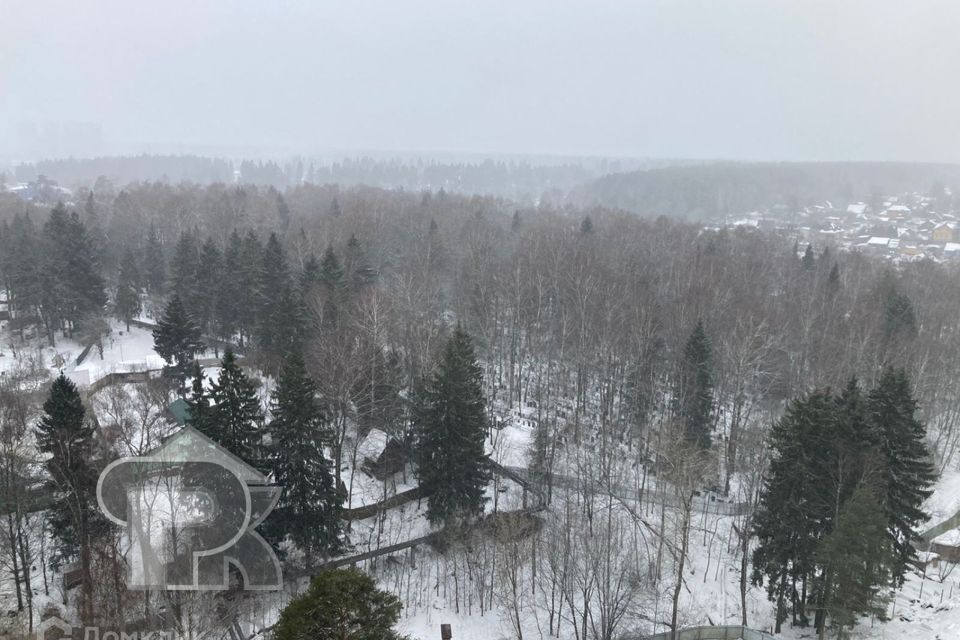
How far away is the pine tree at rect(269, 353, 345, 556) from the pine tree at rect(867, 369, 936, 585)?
54.5 ft

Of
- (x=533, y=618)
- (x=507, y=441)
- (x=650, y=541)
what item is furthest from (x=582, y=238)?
(x=533, y=618)

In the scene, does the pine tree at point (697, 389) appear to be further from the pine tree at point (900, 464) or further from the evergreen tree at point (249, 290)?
the evergreen tree at point (249, 290)

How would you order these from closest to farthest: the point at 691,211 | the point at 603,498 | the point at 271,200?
the point at 603,498
the point at 271,200
the point at 691,211

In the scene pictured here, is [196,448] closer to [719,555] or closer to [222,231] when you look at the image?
[719,555]

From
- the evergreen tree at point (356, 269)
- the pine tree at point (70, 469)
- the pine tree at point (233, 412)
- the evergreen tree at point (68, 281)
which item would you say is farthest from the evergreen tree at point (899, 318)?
the evergreen tree at point (68, 281)

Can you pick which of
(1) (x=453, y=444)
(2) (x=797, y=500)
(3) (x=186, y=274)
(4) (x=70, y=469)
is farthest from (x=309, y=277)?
(2) (x=797, y=500)

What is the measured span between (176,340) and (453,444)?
14.5 meters

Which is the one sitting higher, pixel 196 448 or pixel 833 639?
pixel 196 448

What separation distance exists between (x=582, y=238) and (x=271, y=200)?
37.2 meters

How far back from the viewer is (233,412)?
1964cm

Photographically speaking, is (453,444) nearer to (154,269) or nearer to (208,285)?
(208,285)

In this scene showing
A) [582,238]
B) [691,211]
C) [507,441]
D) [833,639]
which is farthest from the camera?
[691,211]

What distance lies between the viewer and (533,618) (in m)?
21.2

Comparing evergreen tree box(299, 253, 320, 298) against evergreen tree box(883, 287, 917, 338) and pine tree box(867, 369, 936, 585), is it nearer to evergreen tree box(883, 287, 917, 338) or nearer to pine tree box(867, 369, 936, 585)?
pine tree box(867, 369, 936, 585)
